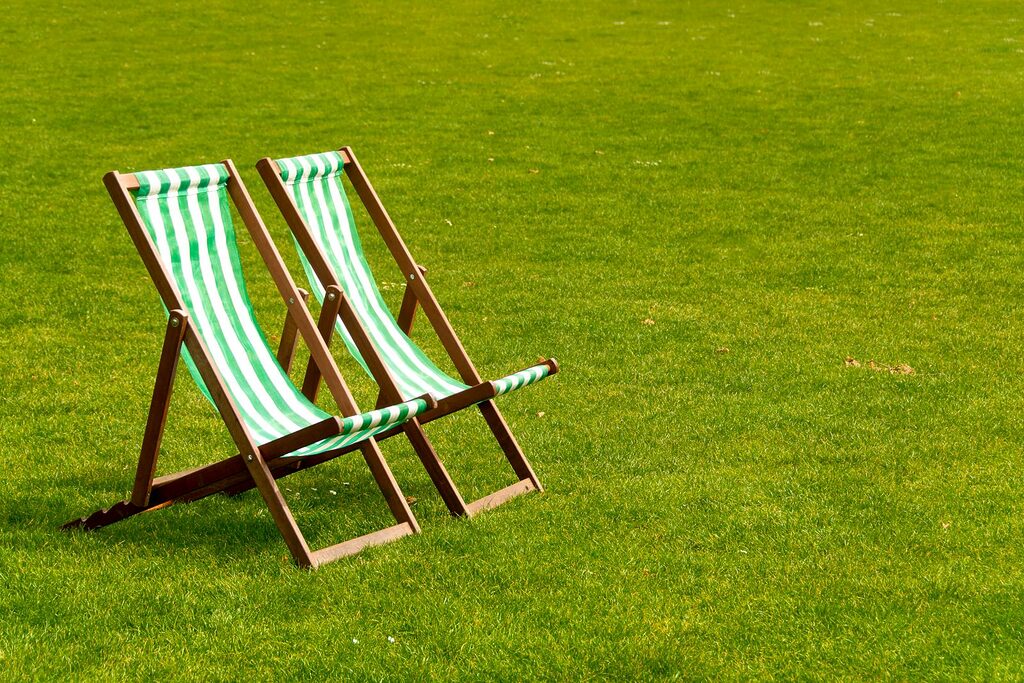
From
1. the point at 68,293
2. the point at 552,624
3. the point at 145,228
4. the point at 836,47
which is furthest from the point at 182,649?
the point at 836,47

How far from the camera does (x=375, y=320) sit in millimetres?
6121

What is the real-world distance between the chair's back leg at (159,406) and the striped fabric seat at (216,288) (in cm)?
10

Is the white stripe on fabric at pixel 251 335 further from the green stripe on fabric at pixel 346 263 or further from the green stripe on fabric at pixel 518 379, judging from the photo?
the green stripe on fabric at pixel 518 379

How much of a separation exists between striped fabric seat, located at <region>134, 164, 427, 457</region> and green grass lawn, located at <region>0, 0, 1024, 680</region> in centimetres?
57

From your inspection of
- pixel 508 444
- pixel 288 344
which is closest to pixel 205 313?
pixel 288 344

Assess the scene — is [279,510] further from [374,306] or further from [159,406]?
[374,306]

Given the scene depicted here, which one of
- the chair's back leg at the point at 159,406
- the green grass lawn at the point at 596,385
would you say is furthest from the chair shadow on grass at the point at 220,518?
the chair's back leg at the point at 159,406

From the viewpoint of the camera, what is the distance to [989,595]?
4641mm

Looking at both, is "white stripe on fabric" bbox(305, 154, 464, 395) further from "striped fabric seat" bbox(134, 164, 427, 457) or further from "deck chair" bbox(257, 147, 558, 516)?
"striped fabric seat" bbox(134, 164, 427, 457)

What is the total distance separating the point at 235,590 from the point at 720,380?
3.79 m

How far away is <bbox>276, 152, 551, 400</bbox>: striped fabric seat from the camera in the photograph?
586 centimetres

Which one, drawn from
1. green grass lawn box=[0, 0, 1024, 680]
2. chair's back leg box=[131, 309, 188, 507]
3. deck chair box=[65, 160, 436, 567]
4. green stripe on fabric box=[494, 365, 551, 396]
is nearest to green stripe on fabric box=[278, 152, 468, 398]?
green stripe on fabric box=[494, 365, 551, 396]

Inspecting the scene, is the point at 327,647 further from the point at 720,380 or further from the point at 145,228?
the point at 720,380

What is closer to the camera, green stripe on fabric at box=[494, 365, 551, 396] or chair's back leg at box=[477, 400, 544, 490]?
green stripe on fabric at box=[494, 365, 551, 396]
